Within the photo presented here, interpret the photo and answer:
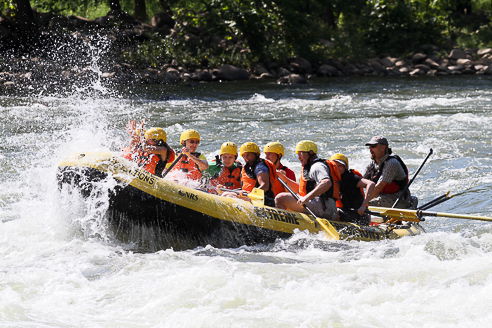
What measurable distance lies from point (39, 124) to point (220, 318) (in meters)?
10.7

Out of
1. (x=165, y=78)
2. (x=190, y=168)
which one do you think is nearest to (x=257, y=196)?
(x=190, y=168)

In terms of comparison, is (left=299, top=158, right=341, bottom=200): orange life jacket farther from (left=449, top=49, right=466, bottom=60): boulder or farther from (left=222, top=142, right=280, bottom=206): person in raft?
(left=449, top=49, right=466, bottom=60): boulder

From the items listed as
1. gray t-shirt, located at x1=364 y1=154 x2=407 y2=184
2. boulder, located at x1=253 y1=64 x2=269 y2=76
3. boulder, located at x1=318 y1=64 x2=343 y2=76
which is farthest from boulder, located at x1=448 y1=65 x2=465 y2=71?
gray t-shirt, located at x1=364 y1=154 x2=407 y2=184

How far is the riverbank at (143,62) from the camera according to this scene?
20.9 metres

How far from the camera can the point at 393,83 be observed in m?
22.7

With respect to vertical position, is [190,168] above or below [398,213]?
above

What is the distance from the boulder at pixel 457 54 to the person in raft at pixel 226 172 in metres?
23.8

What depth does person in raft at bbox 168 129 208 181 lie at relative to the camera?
24.1 ft

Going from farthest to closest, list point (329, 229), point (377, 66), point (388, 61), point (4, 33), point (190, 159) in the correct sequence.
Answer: point (388, 61) < point (377, 66) < point (4, 33) < point (190, 159) < point (329, 229)

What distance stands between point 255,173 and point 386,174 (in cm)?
169

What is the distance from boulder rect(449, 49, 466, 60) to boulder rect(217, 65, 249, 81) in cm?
1105

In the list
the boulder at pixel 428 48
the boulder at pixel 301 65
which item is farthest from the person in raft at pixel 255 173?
the boulder at pixel 428 48

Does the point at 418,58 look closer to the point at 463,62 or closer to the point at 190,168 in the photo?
the point at 463,62

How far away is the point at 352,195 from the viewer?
22.2 ft
